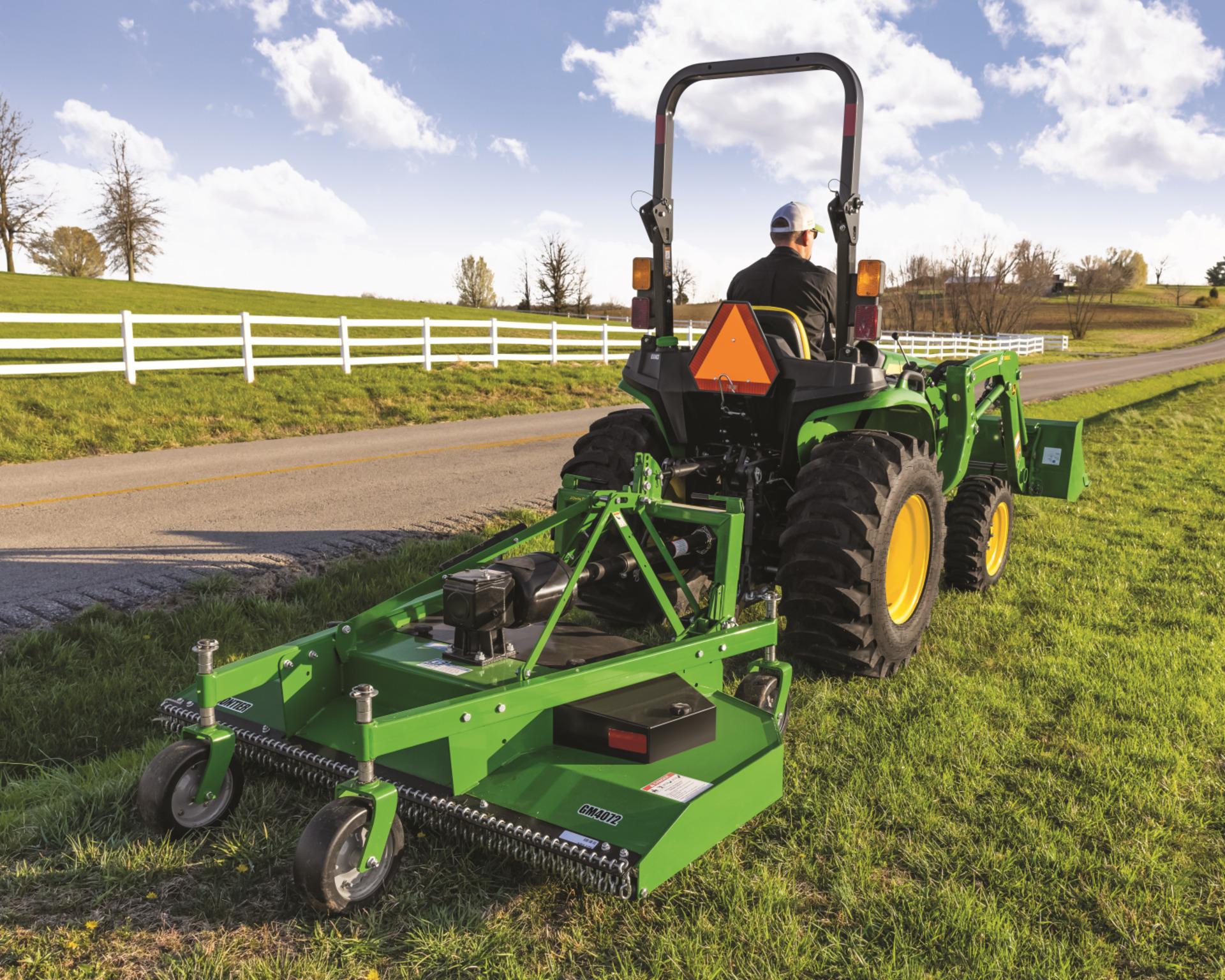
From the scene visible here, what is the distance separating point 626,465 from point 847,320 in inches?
48.8

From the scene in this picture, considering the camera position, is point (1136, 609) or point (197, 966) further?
point (1136, 609)

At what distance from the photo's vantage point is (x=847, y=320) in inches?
165

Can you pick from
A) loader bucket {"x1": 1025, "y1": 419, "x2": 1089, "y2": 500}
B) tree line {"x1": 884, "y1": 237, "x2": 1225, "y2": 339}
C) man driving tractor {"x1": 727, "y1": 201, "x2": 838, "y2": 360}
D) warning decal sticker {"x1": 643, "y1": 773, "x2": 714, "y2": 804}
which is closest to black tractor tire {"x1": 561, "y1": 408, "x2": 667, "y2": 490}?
man driving tractor {"x1": 727, "y1": 201, "x2": 838, "y2": 360}

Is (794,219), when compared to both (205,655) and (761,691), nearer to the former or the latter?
(761,691)

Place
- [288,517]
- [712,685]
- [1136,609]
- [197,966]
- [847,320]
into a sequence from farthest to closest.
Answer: [288,517] < [1136,609] < [847,320] < [712,685] < [197,966]

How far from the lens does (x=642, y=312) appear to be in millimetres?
4695

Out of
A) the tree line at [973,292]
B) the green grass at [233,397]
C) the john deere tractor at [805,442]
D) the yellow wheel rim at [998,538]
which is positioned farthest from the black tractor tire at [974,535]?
the tree line at [973,292]

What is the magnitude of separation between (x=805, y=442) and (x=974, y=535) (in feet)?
5.91

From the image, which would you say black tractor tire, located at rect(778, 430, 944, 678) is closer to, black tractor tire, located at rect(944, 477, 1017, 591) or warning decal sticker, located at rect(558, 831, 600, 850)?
black tractor tire, located at rect(944, 477, 1017, 591)

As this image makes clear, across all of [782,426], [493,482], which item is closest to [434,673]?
[782,426]

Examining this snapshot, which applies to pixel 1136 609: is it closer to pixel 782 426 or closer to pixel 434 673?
pixel 782 426

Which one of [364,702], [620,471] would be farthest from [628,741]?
[620,471]

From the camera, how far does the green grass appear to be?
37.3 feet

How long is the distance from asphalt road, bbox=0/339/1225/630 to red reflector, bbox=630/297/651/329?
105 inches
